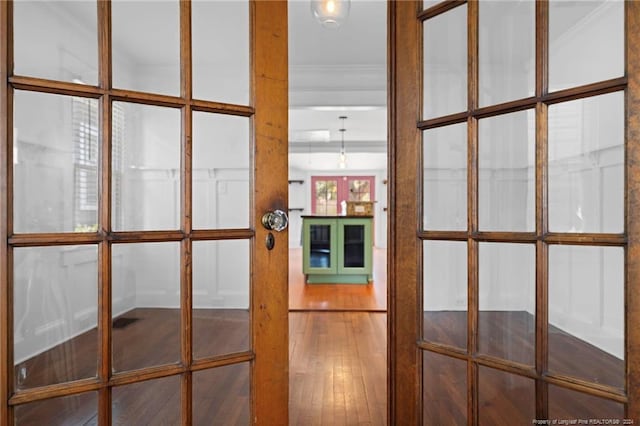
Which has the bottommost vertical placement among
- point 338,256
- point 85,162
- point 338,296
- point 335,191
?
point 338,296

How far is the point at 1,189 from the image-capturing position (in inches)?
40.8

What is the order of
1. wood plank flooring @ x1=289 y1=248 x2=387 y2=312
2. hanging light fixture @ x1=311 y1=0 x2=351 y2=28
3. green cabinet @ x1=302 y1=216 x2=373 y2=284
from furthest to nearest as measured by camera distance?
green cabinet @ x1=302 y1=216 x2=373 y2=284, wood plank flooring @ x1=289 y1=248 x2=387 y2=312, hanging light fixture @ x1=311 y1=0 x2=351 y2=28

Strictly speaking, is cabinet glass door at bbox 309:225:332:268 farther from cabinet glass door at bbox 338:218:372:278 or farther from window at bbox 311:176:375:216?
window at bbox 311:176:375:216

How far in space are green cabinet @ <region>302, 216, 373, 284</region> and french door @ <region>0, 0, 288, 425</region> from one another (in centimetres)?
466

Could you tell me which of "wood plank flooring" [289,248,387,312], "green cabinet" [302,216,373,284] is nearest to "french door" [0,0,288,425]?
"wood plank flooring" [289,248,387,312]

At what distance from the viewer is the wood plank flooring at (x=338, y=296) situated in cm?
435

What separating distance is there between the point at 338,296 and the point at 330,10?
3.42m

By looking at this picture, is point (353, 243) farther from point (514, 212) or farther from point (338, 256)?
point (514, 212)

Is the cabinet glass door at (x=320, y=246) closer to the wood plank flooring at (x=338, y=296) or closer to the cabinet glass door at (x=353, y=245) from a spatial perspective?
the cabinet glass door at (x=353, y=245)

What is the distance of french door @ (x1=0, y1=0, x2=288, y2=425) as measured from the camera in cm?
107

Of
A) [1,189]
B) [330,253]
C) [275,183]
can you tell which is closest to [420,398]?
[275,183]

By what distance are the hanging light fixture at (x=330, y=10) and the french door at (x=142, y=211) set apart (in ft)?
4.29

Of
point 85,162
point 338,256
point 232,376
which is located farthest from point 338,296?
Answer: point 85,162

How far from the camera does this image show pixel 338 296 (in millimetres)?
4977
